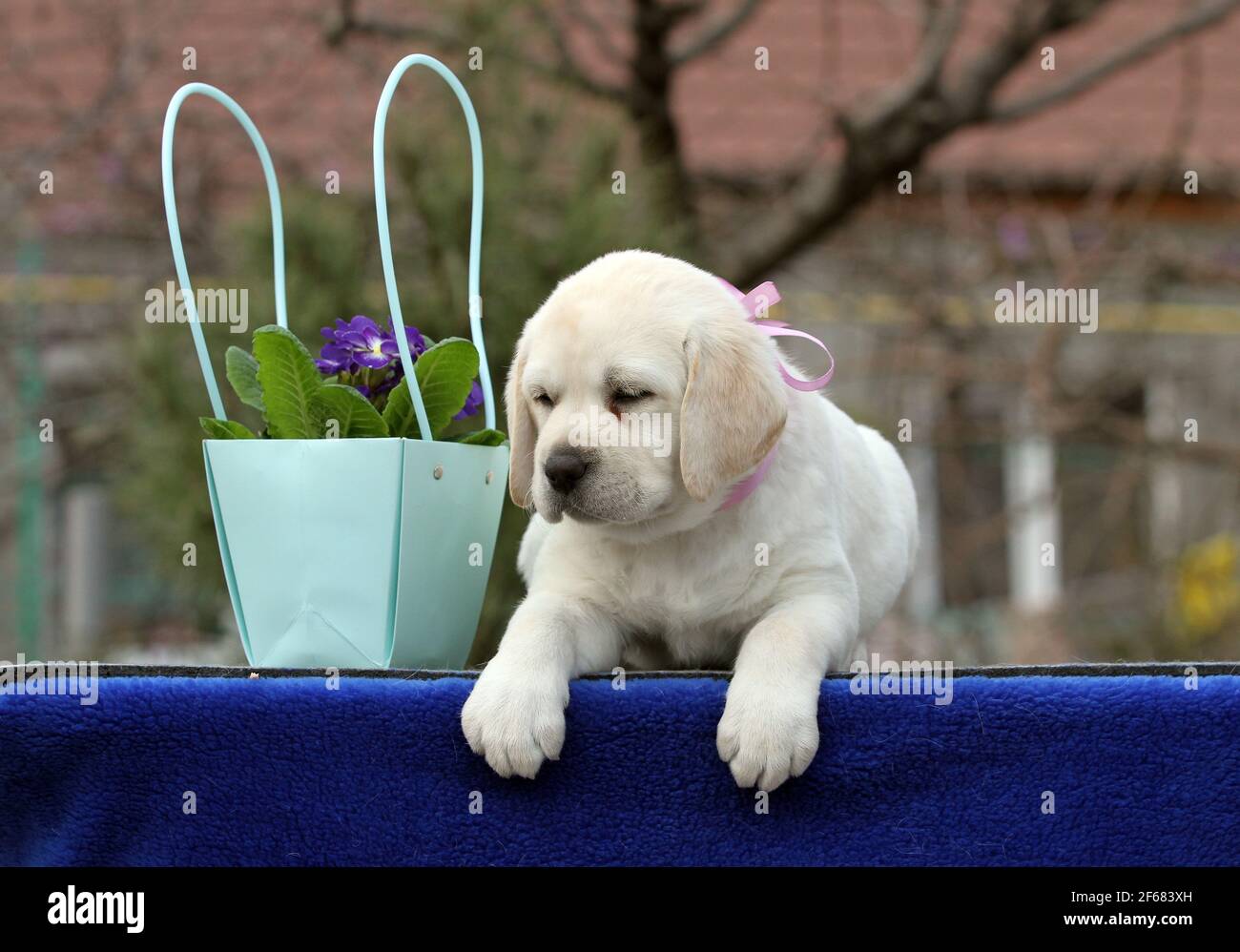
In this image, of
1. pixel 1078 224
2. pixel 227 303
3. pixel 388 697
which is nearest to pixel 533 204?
pixel 227 303

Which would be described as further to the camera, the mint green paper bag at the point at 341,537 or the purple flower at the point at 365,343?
the purple flower at the point at 365,343

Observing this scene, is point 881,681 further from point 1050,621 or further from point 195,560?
point 1050,621

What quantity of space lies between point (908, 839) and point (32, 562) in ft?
19.0

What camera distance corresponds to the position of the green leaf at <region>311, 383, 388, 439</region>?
234 centimetres

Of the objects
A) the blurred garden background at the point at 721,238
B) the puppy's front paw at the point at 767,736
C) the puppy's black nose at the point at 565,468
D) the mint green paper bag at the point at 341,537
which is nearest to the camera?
the puppy's front paw at the point at 767,736

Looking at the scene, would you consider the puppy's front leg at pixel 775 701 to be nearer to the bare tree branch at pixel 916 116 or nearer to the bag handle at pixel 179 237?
the bag handle at pixel 179 237

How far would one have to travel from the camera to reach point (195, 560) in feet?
15.1

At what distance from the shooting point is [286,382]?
2.33m

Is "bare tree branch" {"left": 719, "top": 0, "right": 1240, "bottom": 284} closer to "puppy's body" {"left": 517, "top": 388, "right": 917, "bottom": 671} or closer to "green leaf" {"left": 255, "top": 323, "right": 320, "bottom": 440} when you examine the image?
"puppy's body" {"left": 517, "top": 388, "right": 917, "bottom": 671}

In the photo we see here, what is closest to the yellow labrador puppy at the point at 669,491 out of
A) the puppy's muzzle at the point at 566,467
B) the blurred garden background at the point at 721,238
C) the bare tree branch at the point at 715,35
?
the puppy's muzzle at the point at 566,467

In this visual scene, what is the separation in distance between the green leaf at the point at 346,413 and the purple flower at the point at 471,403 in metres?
0.20

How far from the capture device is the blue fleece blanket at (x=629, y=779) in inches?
74.6

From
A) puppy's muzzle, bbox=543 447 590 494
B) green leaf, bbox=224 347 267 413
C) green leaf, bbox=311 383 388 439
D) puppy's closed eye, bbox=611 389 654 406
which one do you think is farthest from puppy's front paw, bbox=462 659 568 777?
green leaf, bbox=224 347 267 413

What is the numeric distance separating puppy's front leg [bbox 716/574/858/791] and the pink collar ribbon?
24 centimetres
